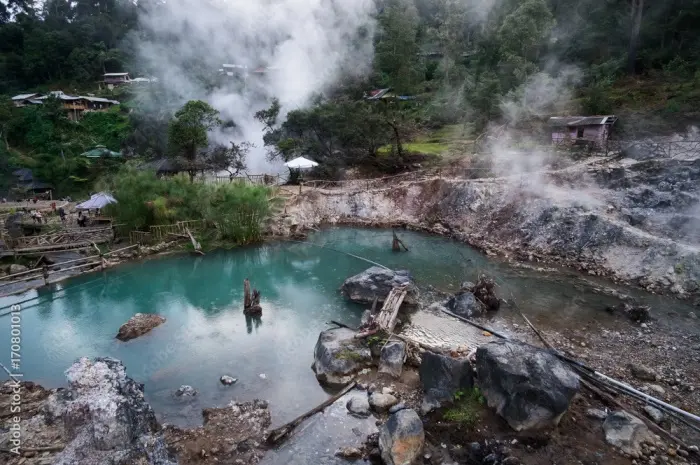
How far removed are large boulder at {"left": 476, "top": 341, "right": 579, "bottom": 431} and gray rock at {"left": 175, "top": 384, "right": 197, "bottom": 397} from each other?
700 cm

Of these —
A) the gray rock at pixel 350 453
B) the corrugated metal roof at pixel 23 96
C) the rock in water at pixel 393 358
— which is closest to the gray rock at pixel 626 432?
the rock in water at pixel 393 358

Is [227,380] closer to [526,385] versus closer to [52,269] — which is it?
[526,385]

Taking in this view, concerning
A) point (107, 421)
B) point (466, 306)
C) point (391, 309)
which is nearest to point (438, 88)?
point (466, 306)

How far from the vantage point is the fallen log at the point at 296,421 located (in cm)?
877

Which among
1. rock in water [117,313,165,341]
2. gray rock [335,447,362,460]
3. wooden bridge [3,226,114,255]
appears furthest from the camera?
wooden bridge [3,226,114,255]

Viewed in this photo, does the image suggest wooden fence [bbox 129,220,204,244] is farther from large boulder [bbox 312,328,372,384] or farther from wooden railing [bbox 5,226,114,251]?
large boulder [bbox 312,328,372,384]

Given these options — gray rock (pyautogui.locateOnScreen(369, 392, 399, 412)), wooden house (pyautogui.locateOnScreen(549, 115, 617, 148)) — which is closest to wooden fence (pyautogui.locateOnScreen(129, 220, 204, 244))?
gray rock (pyautogui.locateOnScreen(369, 392, 399, 412))

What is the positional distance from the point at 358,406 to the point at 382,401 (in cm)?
56

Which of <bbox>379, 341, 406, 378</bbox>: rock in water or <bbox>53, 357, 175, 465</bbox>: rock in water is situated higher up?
<bbox>53, 357, 175, 465</bbox>: rock in water

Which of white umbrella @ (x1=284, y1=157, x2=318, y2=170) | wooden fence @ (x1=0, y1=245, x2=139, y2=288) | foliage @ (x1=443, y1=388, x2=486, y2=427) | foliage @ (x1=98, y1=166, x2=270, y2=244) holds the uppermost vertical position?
white umbrella @ (x1=284, y1=157, x2=318, y2=170)

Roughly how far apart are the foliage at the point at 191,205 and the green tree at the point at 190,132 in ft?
9.99

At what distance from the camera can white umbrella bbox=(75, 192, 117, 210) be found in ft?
70.7

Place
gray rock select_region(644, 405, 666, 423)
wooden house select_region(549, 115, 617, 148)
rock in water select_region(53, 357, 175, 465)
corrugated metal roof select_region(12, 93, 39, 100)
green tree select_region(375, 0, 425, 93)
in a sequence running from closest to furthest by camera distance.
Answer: rock in water select_region(53, 357, 175, 465) < gray rock select_region(644, 405, 666, 423) < wooden house select_region(549, 115, 617, 148) < green tree select_region(375, 0, 425, 93) < corrugated metal roof select_region(12, 93, 39, 100)

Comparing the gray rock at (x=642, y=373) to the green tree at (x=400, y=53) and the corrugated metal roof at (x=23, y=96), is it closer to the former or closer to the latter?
the green tree at (x=400, y=53)
